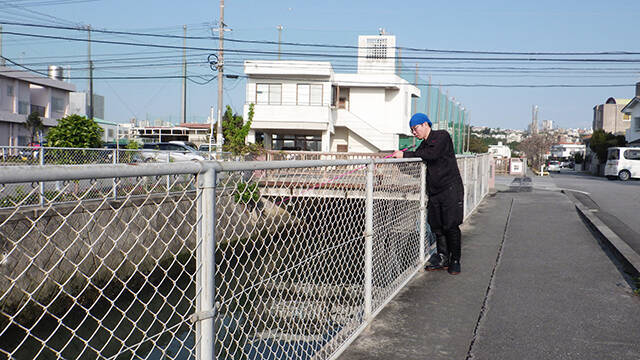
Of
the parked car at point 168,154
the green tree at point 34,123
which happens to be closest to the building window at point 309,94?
the parked car at point 168,154

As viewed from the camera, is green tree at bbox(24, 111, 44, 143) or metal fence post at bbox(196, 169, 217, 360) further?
green tree at bbox(24, 111, 44, 143)

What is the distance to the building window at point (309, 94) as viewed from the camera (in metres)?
33.7

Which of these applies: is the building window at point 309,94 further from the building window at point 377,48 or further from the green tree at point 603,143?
the green tree at point 603,143

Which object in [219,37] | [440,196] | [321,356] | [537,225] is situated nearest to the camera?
[321,356]

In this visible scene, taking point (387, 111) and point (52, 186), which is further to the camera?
point (387, 111)

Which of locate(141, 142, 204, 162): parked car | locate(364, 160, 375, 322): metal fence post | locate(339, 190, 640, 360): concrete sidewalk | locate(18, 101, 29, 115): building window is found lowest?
locate(339, 190, 640, 360): concrete sidewalk

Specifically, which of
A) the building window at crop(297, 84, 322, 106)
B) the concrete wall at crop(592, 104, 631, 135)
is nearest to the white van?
the building window at crop(297, 84, 322, 106)

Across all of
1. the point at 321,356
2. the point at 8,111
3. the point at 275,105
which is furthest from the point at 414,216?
the point at 8,111

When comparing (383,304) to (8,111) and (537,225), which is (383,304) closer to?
(537,225)

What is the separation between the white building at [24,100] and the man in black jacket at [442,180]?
34960 mm

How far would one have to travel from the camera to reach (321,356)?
3.28m

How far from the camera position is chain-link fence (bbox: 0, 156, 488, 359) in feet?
6.49

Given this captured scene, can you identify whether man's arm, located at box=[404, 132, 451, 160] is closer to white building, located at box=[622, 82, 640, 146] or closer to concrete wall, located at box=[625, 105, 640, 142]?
white building, located at box=[622, 82, 640, 146]

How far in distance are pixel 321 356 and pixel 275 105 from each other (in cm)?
3087
